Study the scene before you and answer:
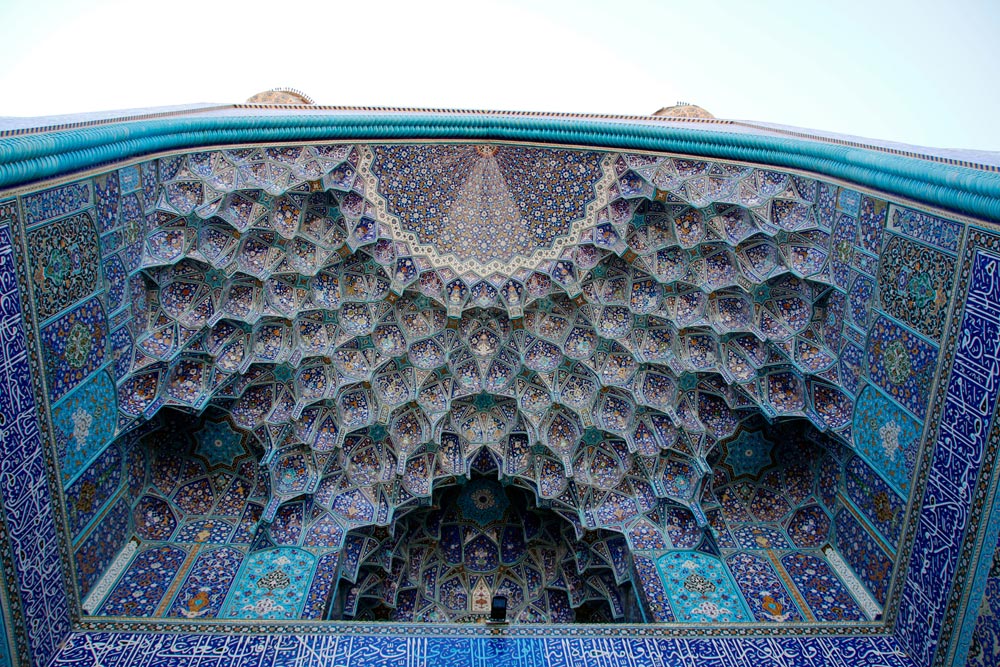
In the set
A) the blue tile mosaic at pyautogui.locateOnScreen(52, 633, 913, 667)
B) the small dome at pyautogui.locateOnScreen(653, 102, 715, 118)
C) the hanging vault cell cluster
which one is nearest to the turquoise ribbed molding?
the hanging vault cell cluster

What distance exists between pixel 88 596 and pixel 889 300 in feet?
21.4

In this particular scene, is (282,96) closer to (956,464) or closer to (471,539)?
(471,539)

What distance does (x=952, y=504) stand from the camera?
4.25m

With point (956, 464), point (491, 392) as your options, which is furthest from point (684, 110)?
point (956, 464)

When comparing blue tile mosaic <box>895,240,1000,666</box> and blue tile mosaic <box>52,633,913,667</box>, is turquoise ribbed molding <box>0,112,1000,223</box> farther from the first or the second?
blue tile mosaic <box>52,633,913,667</box>

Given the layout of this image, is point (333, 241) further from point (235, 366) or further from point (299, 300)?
point (235, 366)

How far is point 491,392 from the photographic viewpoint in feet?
21.4

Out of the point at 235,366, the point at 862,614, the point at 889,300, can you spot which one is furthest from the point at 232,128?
the point at 862,614

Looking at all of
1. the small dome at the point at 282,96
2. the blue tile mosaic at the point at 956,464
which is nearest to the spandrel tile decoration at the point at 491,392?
the blue tile mosaic at the point at 956,464

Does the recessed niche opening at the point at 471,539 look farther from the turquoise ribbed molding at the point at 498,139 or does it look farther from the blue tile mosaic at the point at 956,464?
the turquoise ribbed molding at the point at 498,139

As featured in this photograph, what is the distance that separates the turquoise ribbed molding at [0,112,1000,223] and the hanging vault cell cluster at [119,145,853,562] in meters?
0.17

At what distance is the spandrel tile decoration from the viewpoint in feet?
14.2

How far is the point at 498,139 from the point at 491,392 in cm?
258

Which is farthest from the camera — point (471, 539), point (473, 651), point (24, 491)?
point (471, 539)
